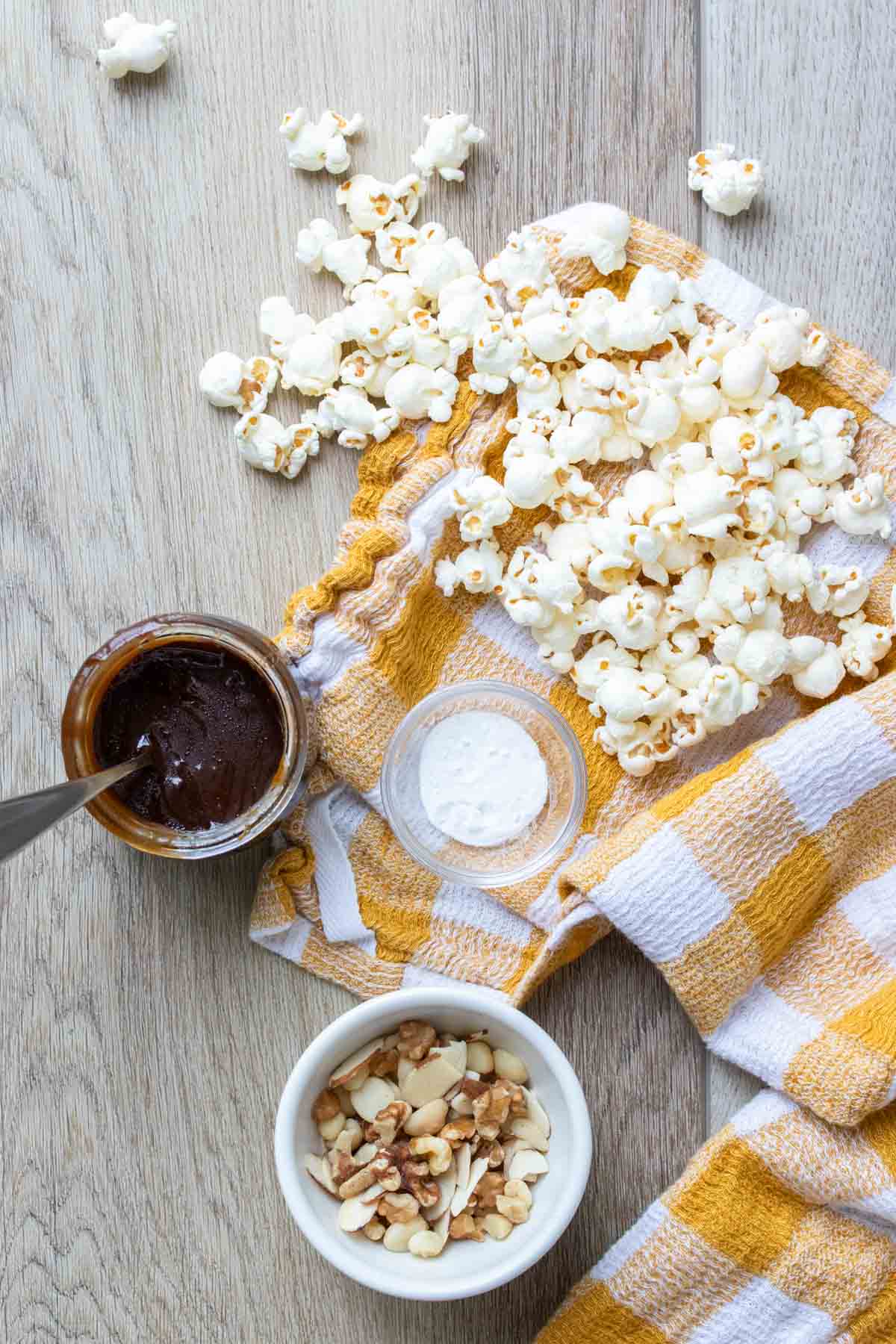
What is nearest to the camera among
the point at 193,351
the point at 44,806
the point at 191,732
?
the point at 44,806

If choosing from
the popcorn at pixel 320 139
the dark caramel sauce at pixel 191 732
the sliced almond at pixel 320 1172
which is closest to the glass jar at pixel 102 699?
the dark caramel sauce at pixel 191 732

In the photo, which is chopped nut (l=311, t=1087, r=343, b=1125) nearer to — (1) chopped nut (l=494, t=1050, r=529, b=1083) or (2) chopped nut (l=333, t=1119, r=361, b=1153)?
(2) chopped nut (l=333, t=1119, r=361, b=1153)

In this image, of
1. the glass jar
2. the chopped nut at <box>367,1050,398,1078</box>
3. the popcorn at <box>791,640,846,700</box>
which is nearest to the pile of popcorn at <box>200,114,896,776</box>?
the popcorn at <box>791,640,846,700</box>

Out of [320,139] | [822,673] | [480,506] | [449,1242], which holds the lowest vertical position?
[449,1242]

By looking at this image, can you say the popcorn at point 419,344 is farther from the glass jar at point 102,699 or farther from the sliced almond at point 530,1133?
the sliced almond at point 530,1133

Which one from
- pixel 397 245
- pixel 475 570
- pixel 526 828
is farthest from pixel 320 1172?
pixel 397 245

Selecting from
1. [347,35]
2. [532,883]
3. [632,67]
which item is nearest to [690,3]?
[632,67]

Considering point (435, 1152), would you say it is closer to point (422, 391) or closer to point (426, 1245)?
point (426, 1245)
